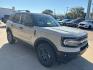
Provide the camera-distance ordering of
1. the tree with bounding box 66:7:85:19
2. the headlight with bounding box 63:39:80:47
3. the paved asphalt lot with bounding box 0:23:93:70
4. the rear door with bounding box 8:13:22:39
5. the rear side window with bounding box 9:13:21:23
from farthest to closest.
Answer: the tree with bounding box 66:7:85:19 → the rear side window with bounding box 9:13:21:23 → the rear door with bounding box 8:13:22:39 → the paved asphalt lot with bounding box 0:23:93:70 → the headlight with bounding box 63:39:80:47

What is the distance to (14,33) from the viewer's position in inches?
274

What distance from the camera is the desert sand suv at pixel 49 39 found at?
4211 mm

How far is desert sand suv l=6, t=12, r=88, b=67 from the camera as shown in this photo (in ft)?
13.8

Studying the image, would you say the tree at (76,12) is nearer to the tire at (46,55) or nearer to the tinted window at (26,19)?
the tinted window at (26,19)

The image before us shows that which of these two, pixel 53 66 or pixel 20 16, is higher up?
pixel 20 16

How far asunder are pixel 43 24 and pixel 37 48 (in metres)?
0.98

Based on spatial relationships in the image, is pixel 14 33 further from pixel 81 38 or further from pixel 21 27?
pixel 81 38

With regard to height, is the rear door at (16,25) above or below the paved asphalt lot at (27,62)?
above

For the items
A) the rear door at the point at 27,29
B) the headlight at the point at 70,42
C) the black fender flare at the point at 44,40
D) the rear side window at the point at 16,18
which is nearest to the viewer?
the headlight at the point at 70,42

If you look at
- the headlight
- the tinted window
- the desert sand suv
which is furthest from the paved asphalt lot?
the tinted window

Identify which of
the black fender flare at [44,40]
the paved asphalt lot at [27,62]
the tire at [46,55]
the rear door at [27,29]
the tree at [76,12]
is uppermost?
the tree at [76,12]

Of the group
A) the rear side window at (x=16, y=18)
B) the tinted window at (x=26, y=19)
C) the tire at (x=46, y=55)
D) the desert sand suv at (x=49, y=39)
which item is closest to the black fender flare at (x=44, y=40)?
the desert sand suv at (x=49, y=39)

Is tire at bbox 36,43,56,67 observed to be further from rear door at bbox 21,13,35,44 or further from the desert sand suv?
rear door at bbox 21,13,35,44

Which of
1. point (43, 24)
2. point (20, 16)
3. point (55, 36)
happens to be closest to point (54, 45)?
point (55, 36)
